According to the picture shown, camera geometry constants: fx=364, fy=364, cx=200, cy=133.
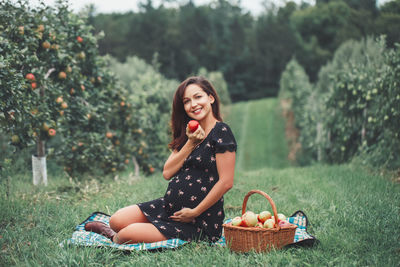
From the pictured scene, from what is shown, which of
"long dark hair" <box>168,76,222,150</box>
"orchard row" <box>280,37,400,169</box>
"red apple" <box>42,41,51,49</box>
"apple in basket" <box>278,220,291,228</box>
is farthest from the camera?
"orchard row" <box>280,37,400,169</box>

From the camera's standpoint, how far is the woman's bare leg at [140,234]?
2914 millimetres

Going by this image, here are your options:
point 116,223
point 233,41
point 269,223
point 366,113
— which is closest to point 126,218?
point 116,223

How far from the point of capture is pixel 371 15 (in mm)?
30047

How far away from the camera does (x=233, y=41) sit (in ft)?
158

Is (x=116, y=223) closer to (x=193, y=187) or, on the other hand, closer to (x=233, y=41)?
(x=193, y=187)

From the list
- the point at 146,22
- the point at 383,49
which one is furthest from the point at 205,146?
the point at 146,22

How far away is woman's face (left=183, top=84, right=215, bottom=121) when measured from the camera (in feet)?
10.4

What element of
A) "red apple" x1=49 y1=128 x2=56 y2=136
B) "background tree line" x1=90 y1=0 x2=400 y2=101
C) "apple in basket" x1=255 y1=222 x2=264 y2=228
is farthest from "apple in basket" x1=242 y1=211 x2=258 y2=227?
"background tree line" x1=90 y1=0 x2=400 y2=101

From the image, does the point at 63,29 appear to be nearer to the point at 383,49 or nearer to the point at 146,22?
the point at 383,49

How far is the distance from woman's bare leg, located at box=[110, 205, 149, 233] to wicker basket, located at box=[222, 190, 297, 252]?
0.83m

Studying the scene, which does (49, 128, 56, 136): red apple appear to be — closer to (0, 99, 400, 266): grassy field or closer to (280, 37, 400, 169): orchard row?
(0, 99, 400, 266): grassy field

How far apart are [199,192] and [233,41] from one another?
4700cm

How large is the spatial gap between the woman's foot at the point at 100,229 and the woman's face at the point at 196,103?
49.2 inches

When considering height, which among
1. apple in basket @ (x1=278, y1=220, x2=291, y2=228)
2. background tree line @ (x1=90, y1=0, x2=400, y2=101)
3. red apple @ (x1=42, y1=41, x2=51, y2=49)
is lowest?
apple in basket @ (x1=278, y1=220, x2=291, y2=228)
